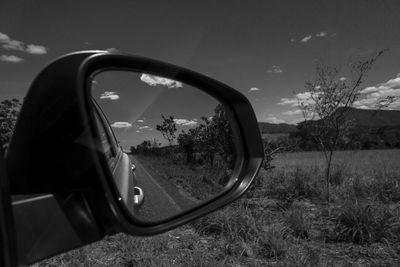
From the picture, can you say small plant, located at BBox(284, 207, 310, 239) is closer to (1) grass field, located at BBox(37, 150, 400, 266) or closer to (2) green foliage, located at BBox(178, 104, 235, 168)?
(1) grass field, located at BBox(37, 150, 400, 266)

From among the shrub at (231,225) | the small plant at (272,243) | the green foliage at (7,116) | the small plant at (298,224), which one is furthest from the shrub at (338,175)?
the green foliage at (7,116)

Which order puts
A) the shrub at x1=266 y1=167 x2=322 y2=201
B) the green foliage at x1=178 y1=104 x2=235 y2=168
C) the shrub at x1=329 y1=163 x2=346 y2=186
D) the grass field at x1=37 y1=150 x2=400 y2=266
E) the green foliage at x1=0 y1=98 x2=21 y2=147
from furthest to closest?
the shrub at x1=329 y1=163 x2=346 y2=186 < the shrub at x1=266 y1=167 x2=322 y2=201 < the grass field at x1=37 y1=150 x2=400 y2=266 < the green foliage at x1=178 y1=104 x2=235 y2=168 < the green foliage at x1=0 y1=98 x2=21 y2=147

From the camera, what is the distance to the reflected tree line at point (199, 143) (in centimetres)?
144

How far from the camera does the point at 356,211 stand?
496cm

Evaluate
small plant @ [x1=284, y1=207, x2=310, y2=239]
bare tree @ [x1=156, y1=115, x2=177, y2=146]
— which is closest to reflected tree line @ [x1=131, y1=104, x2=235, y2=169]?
bare tree @ [x1=156, y1=115, x2=177, y2=146]

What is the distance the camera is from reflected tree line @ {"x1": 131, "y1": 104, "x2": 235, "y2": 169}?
1.44m

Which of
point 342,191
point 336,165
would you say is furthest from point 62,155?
point 336,165

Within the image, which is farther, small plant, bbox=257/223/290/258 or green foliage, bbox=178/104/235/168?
small plant, bbox=257/223/290/258

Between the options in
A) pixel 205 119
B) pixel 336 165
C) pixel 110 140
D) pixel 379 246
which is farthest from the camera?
pixel 336 165

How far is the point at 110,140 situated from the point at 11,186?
47cm

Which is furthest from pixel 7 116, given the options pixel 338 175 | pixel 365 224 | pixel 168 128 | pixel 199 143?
pixel 338 175

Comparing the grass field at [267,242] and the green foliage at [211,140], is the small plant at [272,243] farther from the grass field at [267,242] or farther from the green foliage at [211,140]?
the green foliage at [211,140]

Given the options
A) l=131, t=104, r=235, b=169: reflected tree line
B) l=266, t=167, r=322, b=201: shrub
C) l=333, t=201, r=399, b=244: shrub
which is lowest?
l=333, t=201, r=399, b=244: shrub

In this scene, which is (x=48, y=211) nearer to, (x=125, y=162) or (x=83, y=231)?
(x=83, y=231)
